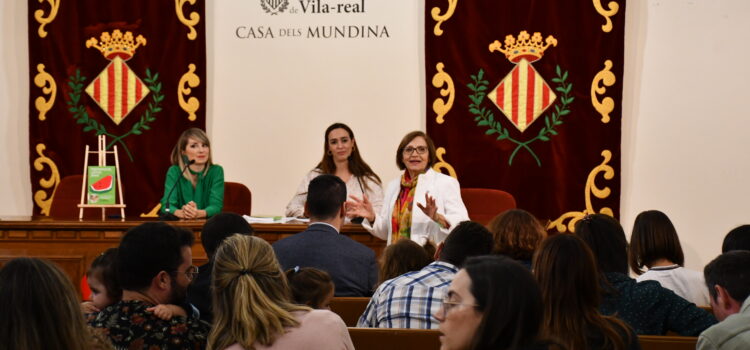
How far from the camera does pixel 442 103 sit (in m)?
7.20

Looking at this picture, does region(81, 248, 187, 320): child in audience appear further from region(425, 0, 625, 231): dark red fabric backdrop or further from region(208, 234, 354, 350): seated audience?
region(425, 0, 625, 231): dark red fabric backdrop

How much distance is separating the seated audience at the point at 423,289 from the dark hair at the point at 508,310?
1369mm

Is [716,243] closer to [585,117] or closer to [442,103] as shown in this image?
[585,117]

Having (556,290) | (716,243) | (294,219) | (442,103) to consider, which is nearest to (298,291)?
(556,290)

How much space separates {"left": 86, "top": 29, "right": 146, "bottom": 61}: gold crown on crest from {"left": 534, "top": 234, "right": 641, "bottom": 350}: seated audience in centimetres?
563

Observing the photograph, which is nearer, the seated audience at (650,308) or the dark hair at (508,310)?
the dark hair at (508,310)

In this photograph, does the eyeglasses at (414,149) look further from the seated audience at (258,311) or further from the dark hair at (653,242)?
the seated audience at (258,311)

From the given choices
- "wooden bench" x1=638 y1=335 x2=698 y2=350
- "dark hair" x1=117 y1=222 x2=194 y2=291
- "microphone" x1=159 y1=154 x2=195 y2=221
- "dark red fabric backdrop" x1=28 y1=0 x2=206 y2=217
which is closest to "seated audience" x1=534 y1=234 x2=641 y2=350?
"wooden bench" x1=638 y1=335 x2=698 y2=350

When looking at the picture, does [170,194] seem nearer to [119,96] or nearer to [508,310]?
[119,96]

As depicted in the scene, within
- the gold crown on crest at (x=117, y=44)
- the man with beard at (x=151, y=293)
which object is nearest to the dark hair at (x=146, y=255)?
the man with beard at (x=151, y=293)

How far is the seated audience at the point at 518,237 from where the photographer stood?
3.76 metres

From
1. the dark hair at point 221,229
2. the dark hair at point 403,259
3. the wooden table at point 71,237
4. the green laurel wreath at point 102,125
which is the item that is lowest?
the wooden table at point 71,237

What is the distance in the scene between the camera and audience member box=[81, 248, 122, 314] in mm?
2729

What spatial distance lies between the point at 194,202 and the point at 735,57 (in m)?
3.99
